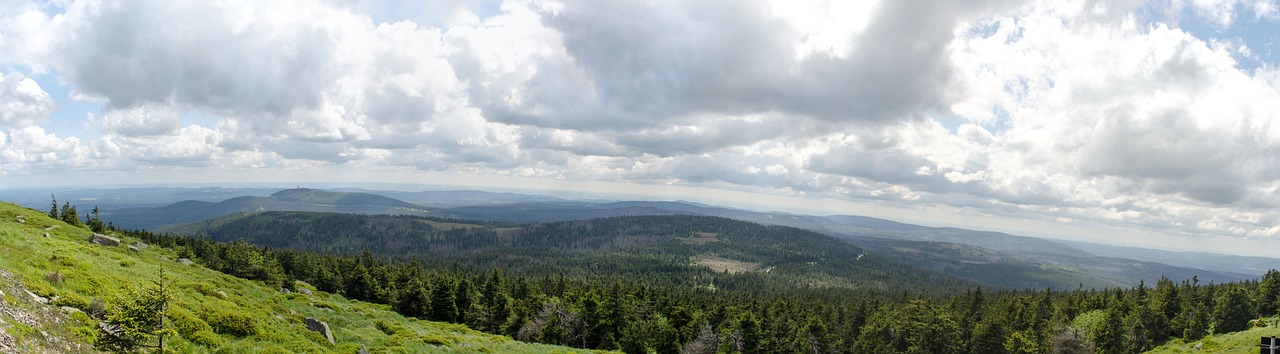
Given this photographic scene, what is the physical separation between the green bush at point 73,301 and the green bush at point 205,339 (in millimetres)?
4856

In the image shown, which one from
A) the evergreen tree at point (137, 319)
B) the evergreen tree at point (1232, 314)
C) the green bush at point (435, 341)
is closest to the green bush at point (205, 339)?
the evergreen tree at point (137, 319)

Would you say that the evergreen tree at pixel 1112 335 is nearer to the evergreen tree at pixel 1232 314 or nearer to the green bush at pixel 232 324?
the evergreen tree at pixel 1232 314

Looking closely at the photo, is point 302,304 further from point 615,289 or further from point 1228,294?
point 1228,294

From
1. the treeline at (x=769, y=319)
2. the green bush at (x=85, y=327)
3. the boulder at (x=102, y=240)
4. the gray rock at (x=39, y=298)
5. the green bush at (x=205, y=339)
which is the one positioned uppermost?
the gray rock at (x=39, y=298)

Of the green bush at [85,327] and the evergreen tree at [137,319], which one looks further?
the green bush at [85,327]

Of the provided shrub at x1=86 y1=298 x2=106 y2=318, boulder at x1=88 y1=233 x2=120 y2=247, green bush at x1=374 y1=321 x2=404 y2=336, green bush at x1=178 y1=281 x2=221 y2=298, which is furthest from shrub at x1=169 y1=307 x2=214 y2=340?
boulder at x1=88 y1=233 x2=120 y2=247

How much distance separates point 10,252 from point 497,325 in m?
64.2

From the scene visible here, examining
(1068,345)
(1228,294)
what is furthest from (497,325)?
(1228,294)

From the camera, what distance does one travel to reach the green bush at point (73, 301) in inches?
987

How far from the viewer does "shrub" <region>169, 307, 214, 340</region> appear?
26.8 meters

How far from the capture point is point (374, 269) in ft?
347

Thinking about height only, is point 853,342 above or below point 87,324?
below

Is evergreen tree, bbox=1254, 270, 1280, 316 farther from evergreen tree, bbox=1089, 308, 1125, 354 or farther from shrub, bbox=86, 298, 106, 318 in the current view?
shrub, bbox=86, 298, 106, 318

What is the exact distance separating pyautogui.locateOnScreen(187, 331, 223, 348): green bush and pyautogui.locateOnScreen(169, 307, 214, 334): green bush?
18cm
